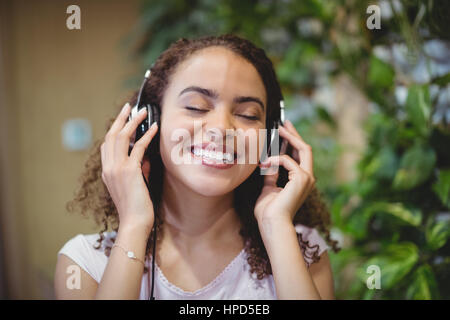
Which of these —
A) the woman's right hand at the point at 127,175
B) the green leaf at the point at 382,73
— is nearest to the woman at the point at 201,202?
the woman's right hand at the point at 127,175

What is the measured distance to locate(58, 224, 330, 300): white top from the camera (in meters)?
0.87

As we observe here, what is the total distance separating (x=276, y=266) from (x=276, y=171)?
316mm

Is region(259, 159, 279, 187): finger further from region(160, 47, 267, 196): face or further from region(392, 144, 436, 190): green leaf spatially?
region(392, 144, 436, 190): green leaf

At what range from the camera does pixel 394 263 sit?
1136 millimetres

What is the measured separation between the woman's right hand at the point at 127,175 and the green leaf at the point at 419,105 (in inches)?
36.0

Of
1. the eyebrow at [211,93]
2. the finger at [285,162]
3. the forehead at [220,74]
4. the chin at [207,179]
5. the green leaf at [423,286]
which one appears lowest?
the green leaf at [423,286]

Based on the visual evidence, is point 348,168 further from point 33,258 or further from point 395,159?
point 33,258

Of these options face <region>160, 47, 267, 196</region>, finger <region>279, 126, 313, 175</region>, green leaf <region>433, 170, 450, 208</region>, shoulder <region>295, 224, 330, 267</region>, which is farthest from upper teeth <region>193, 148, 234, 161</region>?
green leaf <region>433, 170, 450, 208</region>

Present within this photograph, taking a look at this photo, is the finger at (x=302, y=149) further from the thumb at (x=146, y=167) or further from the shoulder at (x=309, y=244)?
the thumb at (x=146, y=167)

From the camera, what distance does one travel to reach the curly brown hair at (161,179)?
929 mm

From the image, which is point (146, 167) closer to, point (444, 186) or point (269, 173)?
point (269, 173)

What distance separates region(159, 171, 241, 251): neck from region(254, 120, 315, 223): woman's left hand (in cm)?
13

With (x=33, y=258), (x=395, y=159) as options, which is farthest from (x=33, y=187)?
(x=395, y=159)

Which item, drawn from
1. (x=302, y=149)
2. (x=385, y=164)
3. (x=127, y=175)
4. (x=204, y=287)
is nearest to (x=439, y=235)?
(x=385, y=164)
